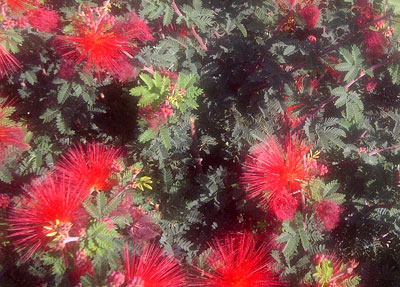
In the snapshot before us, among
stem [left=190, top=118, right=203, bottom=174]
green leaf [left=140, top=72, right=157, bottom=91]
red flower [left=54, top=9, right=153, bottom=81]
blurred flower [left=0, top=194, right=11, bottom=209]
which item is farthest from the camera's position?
stem [left=190, top=118, right=203, bottom=174]

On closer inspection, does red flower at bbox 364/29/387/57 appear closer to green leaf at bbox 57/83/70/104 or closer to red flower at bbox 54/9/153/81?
red flower at bbox 54/9/153/81

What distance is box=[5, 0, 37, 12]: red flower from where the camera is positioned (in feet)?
7.32

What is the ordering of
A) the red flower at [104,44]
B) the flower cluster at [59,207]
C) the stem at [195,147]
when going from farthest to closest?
the stem at [195,147]
the red flower at [104,44]
the flower cluster at [59,207]

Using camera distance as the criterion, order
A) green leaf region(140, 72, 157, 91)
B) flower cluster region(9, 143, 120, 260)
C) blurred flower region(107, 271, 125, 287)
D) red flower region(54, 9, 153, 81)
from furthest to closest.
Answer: red flower region(54, 9, 153, 81) → green leaf region(140, 72, 157, 91) → flower cluster region(9, 143, 120, 260) → blurred flower region(107, 271, 125, 287)

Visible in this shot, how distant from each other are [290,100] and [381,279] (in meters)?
1.43

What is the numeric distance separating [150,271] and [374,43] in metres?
1.97

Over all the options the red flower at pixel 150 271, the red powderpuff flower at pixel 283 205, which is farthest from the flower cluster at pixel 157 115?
the red powderpuff flower at pixel 283 205

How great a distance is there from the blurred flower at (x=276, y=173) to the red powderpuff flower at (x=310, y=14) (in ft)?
3.60

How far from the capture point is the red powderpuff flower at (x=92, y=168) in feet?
7.28

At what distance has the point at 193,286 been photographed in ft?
6.99

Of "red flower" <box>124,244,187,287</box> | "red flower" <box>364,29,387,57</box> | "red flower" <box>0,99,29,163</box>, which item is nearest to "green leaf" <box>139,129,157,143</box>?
"red flower" <box>124,244,187,287</box>

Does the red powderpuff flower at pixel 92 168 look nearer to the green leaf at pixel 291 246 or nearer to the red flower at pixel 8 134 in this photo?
the red flower at pixel 8 134

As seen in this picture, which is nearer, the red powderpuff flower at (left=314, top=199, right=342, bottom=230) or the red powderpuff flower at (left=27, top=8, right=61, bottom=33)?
the red powderpuff flower at (left=314, top=199, right=342, bottom=230)

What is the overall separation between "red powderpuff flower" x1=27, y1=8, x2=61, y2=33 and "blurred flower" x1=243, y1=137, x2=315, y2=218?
165cm
